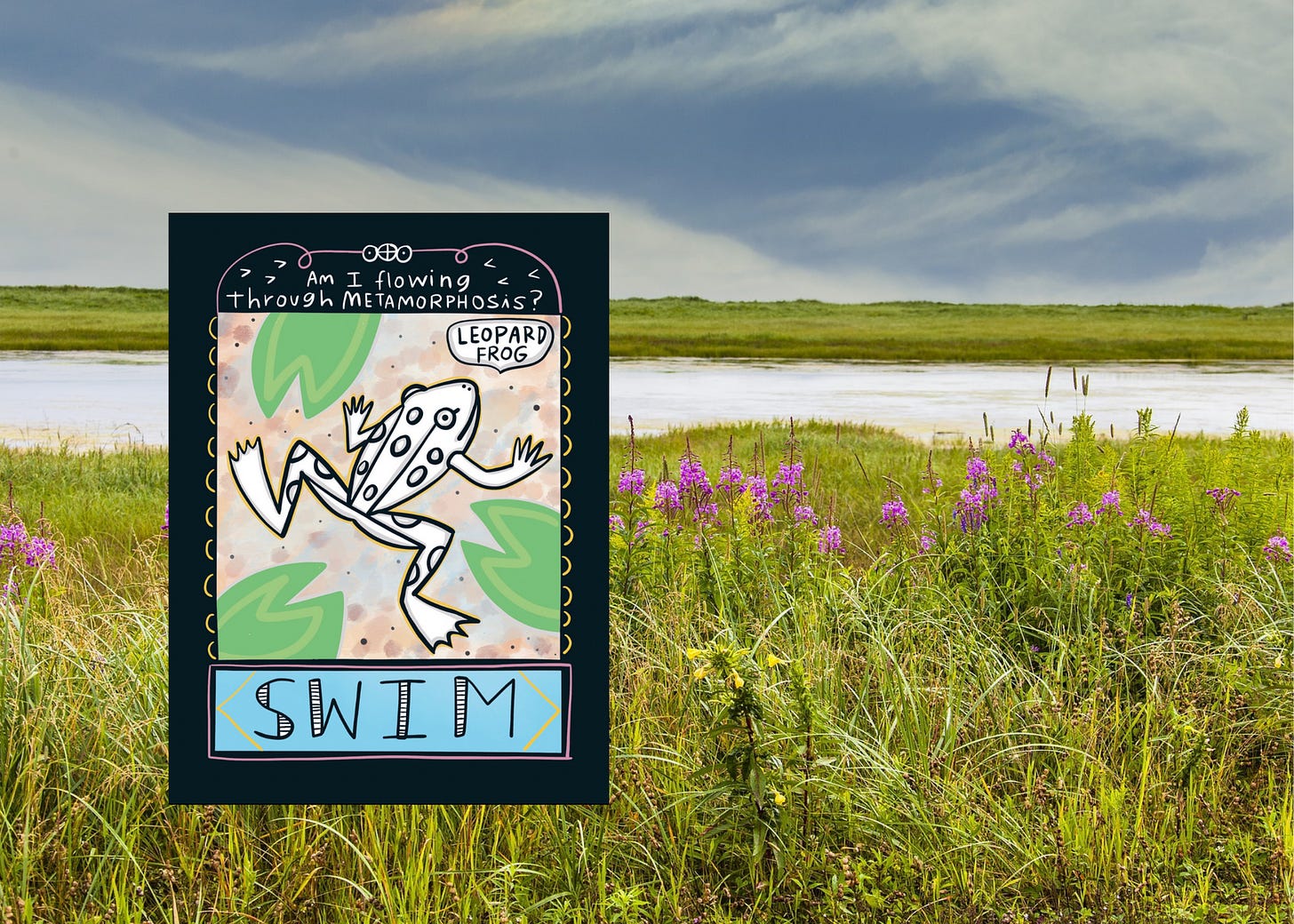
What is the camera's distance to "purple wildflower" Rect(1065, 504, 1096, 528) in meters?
4.09

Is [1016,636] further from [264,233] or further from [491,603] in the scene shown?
[264,233]

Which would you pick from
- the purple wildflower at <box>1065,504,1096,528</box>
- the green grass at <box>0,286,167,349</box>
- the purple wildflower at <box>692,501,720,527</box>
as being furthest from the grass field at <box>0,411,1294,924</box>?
the green grass at <box>0,286,167,349</box>

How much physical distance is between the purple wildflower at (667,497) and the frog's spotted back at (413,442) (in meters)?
2.14

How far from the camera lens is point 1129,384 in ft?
87.1

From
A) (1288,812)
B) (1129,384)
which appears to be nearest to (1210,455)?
(1288,812)

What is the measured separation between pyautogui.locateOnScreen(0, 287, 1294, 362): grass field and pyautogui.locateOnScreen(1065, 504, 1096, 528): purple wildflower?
37.3 metres

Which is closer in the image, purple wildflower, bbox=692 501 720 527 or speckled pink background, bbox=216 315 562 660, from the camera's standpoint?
speckled pink background, bbox=216 315 562 660

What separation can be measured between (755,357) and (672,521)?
36960 millimetres

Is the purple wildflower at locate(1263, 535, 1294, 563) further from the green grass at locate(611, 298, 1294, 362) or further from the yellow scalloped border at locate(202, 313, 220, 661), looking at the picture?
the green grass at locate(611, 298, 1294, 362)

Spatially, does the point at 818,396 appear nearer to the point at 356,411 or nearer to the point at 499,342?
the point at 499,342

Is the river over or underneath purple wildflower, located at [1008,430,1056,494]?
over

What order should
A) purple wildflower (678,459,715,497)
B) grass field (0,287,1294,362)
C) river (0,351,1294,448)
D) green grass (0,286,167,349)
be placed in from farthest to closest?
grass field (0,287,1294,362) < green grass (0,286,167,349) < river (0,351,1294,448) < purple wildflower (678,459,715,497)

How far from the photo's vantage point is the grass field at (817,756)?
2174 mm

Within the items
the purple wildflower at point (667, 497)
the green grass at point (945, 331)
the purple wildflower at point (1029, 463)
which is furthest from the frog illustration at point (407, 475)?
the green grass at point (945, 331)
